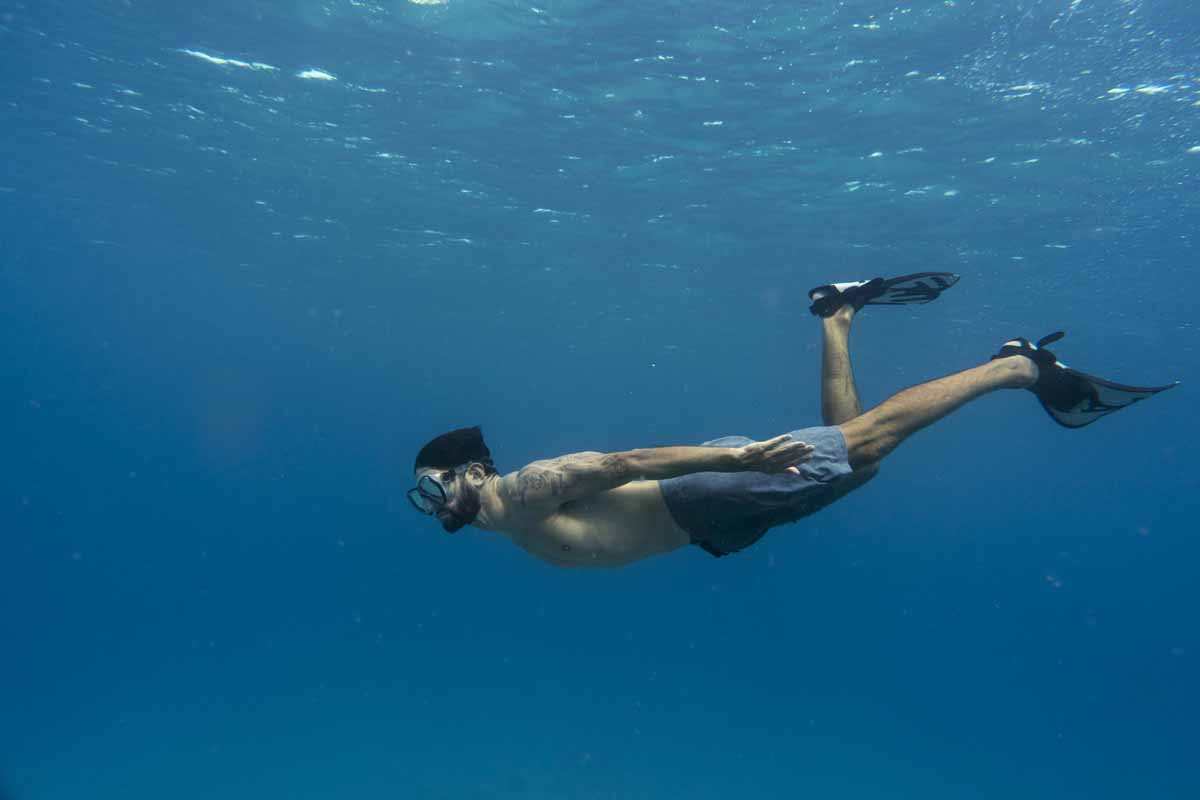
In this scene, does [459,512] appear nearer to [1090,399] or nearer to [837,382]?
[837,382]

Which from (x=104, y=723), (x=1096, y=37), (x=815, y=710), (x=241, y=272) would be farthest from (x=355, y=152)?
(x=815, y=710)

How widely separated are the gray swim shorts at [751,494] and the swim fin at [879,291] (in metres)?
1.69

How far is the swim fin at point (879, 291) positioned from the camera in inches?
249

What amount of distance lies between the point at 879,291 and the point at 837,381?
1031 millimetres

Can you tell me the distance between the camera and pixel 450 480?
502cm

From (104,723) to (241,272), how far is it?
27.8 meters

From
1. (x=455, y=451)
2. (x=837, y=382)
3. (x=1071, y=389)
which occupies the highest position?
(x=455, y=451)

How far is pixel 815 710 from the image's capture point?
39.7 metres

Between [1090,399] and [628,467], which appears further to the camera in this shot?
[1090,399]

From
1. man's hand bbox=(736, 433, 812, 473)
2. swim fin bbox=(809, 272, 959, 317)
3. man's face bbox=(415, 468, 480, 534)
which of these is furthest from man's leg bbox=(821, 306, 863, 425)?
man's face bbox=(415, 468, 480, 534)

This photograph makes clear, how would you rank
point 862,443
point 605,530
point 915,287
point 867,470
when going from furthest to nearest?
point 915,287 < point 867,470 < point 605,530 < point 862,443

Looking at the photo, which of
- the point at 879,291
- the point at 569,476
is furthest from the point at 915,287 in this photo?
the point at 569,476

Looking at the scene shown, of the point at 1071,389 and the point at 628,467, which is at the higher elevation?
the point at 628,467

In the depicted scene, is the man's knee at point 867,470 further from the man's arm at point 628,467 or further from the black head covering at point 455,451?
the black head covering at point 455,451
